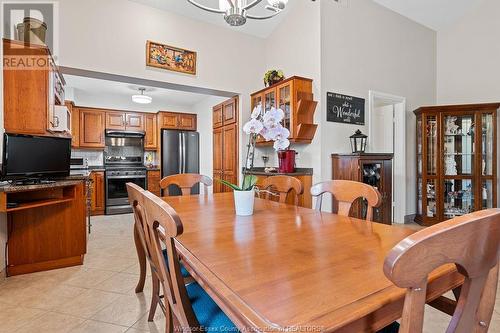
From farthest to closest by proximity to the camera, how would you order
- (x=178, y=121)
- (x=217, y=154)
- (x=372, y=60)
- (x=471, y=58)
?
(x=178, y=121)
(x=217, y=154)
(x=471, y=58)
(x=372, y=60)

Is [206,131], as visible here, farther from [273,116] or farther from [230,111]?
[273,116]

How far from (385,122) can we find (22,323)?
4.99 metres

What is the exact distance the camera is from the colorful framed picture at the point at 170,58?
3473 mm

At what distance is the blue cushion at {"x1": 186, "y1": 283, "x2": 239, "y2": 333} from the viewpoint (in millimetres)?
930

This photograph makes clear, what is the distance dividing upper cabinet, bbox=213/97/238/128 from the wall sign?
5.06 ft

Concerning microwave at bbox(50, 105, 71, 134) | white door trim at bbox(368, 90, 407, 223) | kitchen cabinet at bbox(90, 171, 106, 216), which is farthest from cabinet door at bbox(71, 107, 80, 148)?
white door trim at bbox(368, 90, 407, 223)

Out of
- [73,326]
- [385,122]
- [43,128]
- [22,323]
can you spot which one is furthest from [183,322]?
[385,122]

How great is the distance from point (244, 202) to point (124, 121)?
5154 mm

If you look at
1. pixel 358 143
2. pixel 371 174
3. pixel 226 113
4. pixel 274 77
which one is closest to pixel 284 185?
pixel 371 174

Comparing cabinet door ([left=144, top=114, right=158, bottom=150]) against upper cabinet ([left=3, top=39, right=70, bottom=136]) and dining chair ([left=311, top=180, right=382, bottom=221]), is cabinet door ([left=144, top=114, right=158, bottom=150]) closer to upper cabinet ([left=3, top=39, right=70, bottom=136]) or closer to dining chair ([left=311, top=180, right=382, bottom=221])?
upper cabinet ([left=3, top=39, right=70, bottom=136])

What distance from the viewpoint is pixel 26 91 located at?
252 centimetres

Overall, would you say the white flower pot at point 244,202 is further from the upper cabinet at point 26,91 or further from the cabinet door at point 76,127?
the cabinet door at point 76,127

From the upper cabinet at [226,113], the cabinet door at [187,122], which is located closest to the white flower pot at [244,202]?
the upper cabinet at [226,113]

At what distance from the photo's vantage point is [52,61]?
279 cm
